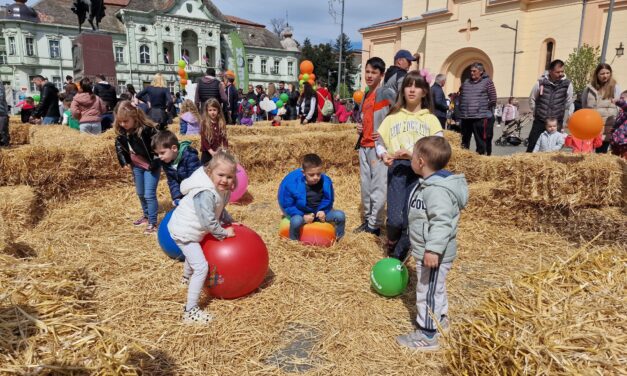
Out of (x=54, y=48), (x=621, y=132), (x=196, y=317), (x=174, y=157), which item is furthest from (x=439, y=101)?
(x=54, y=48)

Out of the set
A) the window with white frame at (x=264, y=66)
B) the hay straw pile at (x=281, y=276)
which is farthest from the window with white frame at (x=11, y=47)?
the hay straw pile at (x=281, y=276)

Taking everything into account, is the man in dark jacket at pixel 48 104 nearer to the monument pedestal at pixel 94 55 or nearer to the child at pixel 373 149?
the monument pedestal at pixel 94 55

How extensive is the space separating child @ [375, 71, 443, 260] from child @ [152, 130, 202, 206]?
8.21ft

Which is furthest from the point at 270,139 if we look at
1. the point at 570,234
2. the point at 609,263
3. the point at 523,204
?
the point at 609,263

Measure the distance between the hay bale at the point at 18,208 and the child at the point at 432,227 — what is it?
4.87 m

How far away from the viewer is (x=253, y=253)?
3760mm

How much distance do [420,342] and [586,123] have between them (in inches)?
174

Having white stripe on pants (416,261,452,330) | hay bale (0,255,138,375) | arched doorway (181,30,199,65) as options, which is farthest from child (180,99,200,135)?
arched doorway (181,30,199,65)

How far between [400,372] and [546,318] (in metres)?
1.24

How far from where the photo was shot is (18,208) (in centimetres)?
538

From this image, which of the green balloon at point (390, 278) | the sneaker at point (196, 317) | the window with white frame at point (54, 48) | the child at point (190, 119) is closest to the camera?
the sneaker at point (196, 317)

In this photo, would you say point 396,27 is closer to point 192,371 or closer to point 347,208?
point 347,208

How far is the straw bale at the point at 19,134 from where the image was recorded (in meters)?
12.7

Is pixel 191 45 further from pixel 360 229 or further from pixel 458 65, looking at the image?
pixel 360 229
